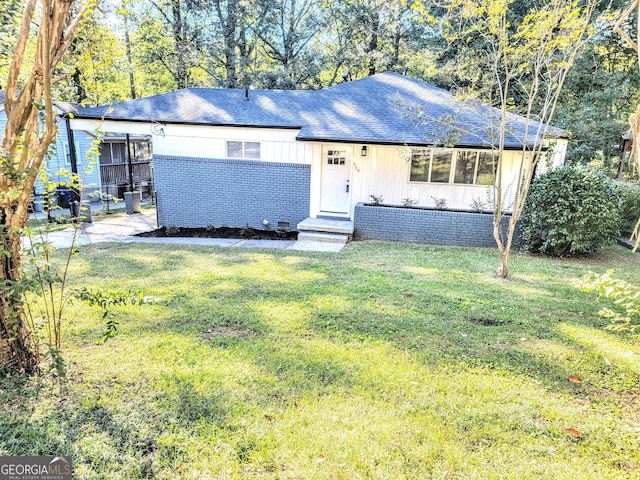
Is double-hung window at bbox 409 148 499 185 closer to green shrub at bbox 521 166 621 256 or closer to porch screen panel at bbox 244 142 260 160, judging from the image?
green shrub at bbox 521 166 621 256

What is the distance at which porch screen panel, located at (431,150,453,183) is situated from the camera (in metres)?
10.1

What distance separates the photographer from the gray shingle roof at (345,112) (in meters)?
9.40

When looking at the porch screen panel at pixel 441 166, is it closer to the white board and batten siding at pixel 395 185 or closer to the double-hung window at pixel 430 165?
the double-hung window at pixel 430 165

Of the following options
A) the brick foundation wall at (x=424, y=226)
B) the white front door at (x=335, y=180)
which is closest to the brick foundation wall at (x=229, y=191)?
the white front door at (x=335, y=180)

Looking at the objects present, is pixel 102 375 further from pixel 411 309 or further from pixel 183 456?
pixel 411 309

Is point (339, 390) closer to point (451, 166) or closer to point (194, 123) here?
point (451, 166)

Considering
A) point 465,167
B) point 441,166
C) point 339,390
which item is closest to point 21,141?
point 339,390

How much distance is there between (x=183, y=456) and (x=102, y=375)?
1315 millimetres

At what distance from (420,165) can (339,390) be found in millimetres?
8326

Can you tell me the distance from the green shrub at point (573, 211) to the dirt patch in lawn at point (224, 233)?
6165 mm

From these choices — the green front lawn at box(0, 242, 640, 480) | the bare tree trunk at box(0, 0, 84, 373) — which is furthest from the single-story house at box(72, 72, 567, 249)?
the bare tree trunk at box(0, 0, 84, 373)

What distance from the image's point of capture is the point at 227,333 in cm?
412

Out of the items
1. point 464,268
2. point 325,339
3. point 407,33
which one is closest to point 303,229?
point 464,268

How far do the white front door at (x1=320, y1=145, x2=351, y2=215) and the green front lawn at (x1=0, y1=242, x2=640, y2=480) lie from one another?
18.3ft
